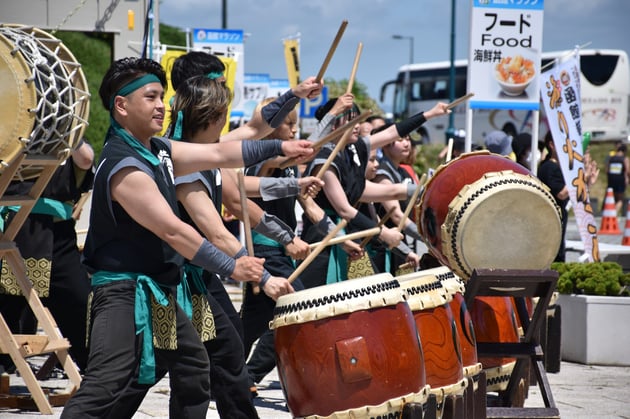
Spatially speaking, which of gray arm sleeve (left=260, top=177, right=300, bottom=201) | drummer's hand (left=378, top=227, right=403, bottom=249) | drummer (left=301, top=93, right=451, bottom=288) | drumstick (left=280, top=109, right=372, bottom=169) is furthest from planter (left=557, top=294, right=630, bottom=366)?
drumstick (left=280, top=109, right=372, bottom=169)

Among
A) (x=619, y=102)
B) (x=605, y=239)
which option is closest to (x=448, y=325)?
(x=605, y=239)

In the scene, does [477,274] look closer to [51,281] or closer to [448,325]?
[448,325]

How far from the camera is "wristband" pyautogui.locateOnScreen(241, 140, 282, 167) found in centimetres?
→ 414

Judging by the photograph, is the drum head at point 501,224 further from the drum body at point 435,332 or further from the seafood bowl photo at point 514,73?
the seafood bowl photo at point 514,73

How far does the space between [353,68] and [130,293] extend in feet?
6.80

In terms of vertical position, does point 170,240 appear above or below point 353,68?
below

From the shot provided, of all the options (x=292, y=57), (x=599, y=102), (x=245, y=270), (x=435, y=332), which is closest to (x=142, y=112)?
(x=245, y=270)

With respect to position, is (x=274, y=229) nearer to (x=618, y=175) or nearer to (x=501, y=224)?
(x=501, y=224)

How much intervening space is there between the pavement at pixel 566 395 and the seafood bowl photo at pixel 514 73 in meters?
2.71

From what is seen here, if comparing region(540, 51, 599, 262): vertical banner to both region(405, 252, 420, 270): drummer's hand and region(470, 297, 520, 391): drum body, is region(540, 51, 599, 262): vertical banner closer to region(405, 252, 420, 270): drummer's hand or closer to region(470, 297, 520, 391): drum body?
region(405, 252, 420, 270): drummer's hand

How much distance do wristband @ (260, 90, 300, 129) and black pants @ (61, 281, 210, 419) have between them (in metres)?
1.04

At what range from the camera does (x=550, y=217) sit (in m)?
5.82

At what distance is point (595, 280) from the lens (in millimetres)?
7953

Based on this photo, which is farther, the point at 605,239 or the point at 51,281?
the point at 605,239
